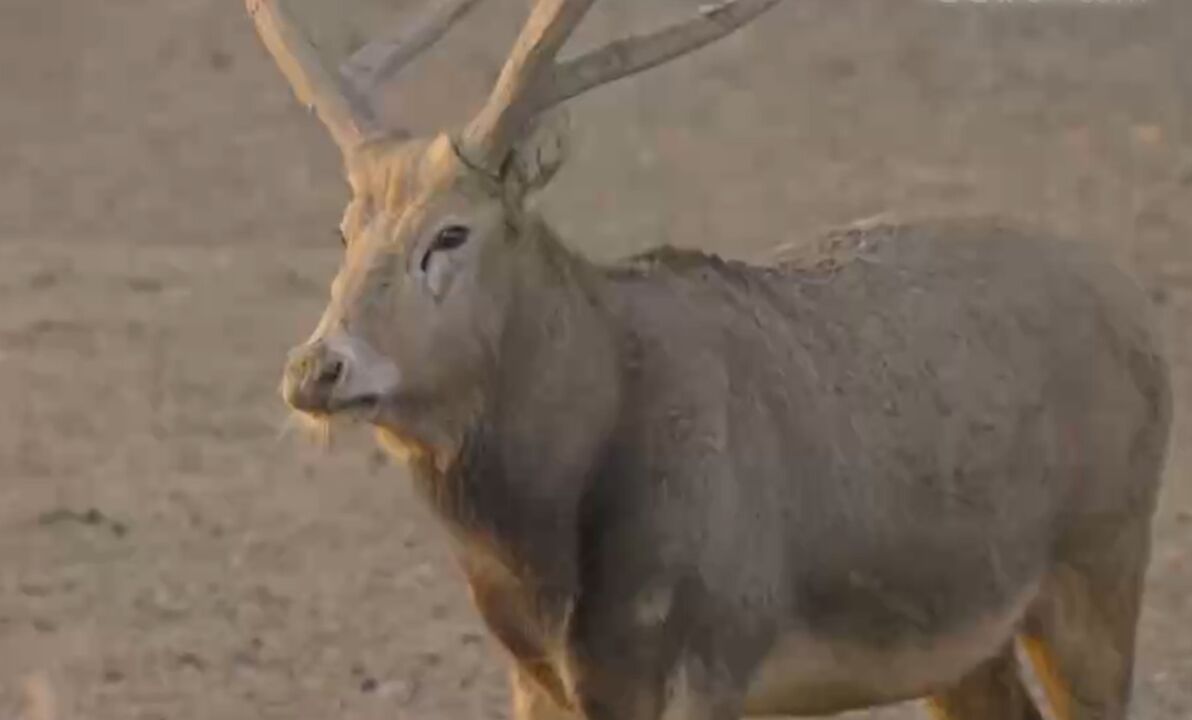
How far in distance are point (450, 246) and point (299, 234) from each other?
30.6 ft

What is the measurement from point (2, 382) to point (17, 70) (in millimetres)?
7288

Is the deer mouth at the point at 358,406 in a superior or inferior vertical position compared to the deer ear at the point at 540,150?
inferior

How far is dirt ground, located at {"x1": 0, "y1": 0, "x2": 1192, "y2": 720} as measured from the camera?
7.89 m

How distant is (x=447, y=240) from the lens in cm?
491

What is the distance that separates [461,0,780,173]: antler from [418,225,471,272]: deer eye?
0.45 feet

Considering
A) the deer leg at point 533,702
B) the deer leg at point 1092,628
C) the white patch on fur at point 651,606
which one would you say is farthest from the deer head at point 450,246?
the deer leg at point 1092,628

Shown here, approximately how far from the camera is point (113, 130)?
16.5 m

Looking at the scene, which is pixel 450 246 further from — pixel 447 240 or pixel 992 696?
pixel 992 696

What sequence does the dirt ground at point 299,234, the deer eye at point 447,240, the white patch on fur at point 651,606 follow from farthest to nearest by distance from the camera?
the dirt ground at point 299,234, the white patch on fur at point 651,606, the deer eye at point 447,240

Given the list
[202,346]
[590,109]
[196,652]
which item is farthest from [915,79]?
[196,652]

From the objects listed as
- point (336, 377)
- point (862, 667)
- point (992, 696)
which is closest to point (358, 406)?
point (336, 377)

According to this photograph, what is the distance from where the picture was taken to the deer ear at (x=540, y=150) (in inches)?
198

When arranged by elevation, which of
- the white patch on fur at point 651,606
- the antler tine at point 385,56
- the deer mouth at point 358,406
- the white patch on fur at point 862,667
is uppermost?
the antler tine at point 385,56

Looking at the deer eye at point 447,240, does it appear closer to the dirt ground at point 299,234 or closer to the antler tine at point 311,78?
the antler tine at point 311,78
